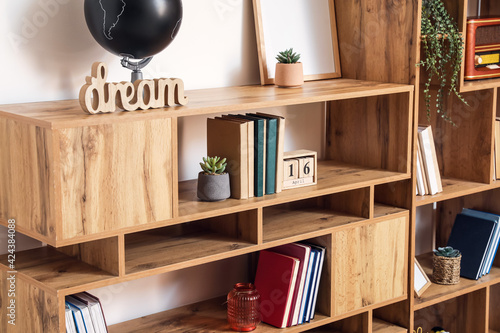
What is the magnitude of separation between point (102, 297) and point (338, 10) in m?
1.34

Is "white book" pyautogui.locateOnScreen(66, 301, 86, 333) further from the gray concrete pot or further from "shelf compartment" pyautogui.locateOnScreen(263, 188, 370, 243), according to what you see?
"shelf compartment" pyautogui.locateOnScreen(263, 188, 370, 243)

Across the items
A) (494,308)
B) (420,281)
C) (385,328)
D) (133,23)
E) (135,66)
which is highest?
(133,23)

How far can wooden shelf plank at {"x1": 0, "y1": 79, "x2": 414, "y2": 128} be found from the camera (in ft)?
5.64

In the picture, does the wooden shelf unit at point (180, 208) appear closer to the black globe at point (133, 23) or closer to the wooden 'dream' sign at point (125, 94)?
the wooden 'dream' sign at point (125, 94)

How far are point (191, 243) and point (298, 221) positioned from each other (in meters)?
0.42

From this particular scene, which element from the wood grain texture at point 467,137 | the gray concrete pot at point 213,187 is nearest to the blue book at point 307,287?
the gray concrete pot at point 213,187

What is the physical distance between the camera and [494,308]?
10.4 ft

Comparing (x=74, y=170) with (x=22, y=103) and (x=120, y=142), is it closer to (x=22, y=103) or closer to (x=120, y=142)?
(x=120, y=142)

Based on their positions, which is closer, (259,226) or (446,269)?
(259,226)

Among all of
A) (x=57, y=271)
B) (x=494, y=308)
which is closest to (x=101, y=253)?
(x=57, y=271)

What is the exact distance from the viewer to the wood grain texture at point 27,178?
169cm

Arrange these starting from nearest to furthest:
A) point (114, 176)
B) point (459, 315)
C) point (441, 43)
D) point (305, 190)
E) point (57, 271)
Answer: point (114, 176) → point (57, 271) → point (305, 190) → point (441, 43) → point (459, 315)

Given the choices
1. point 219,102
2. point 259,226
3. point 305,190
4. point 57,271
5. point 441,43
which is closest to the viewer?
point 57,271

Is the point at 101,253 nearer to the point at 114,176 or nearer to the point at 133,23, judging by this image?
the point at 114,176
